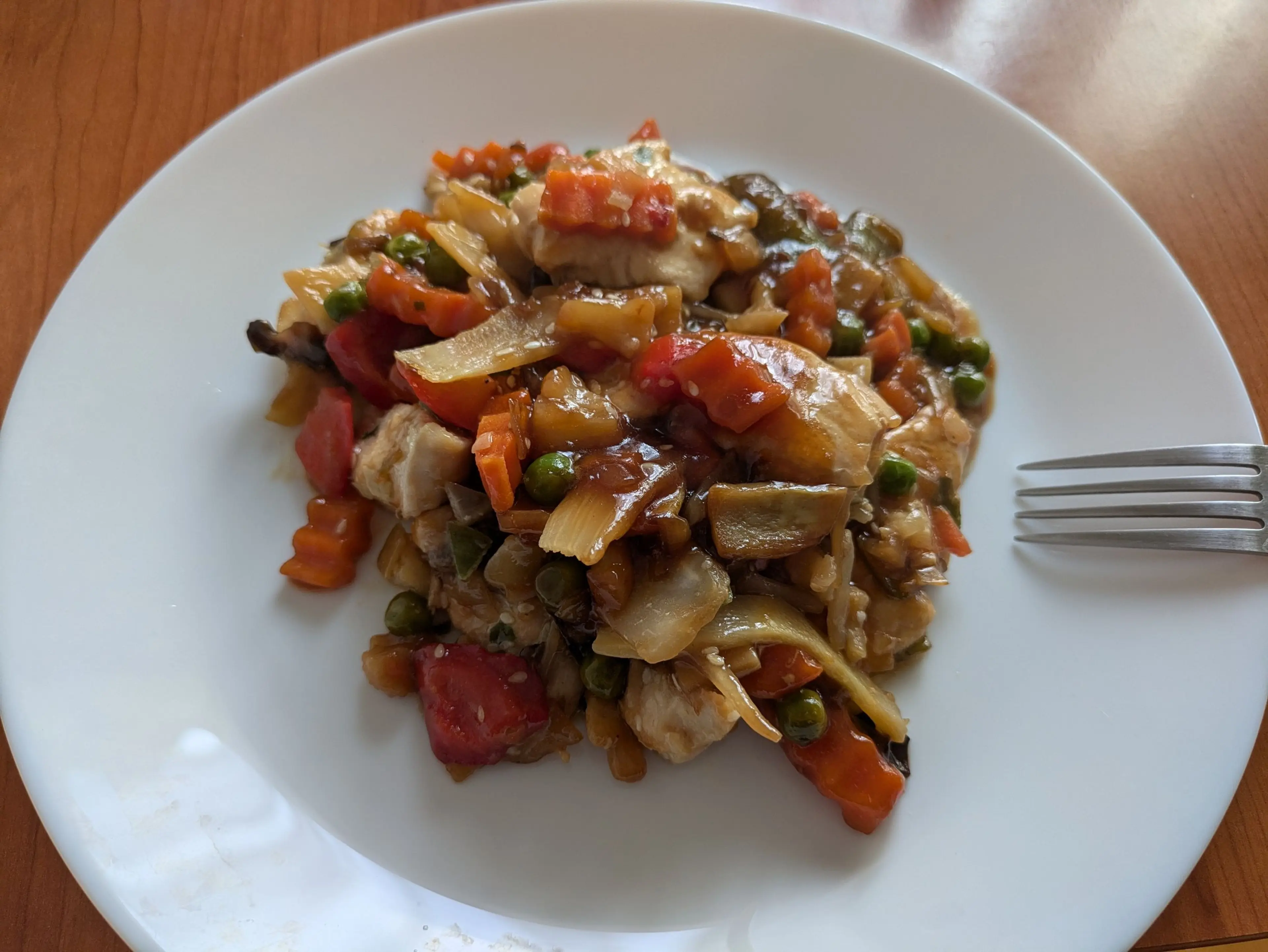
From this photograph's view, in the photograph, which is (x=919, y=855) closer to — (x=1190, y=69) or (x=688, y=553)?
(x=688, y=553)

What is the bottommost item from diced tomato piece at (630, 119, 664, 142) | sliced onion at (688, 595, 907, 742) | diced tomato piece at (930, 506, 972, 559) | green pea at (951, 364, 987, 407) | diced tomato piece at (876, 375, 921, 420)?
sliced onion at (688, 595, 907, 742)

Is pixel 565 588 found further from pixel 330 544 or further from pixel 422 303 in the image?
pixel 422 303

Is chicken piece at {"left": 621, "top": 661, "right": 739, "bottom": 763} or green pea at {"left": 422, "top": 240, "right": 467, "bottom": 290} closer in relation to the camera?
chicken piece at {"left": 621, "top": 661, "right": 739, "bottom": 763}

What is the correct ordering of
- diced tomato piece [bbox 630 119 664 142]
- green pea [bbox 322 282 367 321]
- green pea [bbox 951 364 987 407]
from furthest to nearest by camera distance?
diced tomato piece [bbox 630 119 664 142]
green pea [bbox 951 364 987 407]
green pea [bbox 322 282 367 321]

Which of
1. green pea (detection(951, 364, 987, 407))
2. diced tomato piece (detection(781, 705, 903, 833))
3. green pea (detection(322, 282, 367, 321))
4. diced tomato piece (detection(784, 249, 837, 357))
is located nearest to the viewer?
diced tomato piece (detection(781, 705, 903, 833))

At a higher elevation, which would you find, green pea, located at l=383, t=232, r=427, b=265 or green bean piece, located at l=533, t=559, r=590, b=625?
green pea, located at l=383, t=232, r=427, b=265

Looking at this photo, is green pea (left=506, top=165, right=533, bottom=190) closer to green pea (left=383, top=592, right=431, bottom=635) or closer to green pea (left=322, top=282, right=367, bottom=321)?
green pea (left=322, top=282, right=367, bottom=321)

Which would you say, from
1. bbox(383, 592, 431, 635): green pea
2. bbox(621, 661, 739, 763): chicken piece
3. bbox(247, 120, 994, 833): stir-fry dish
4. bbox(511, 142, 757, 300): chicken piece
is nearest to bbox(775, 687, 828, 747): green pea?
bbox(247, 120, 994, 833): stir-fry dish
